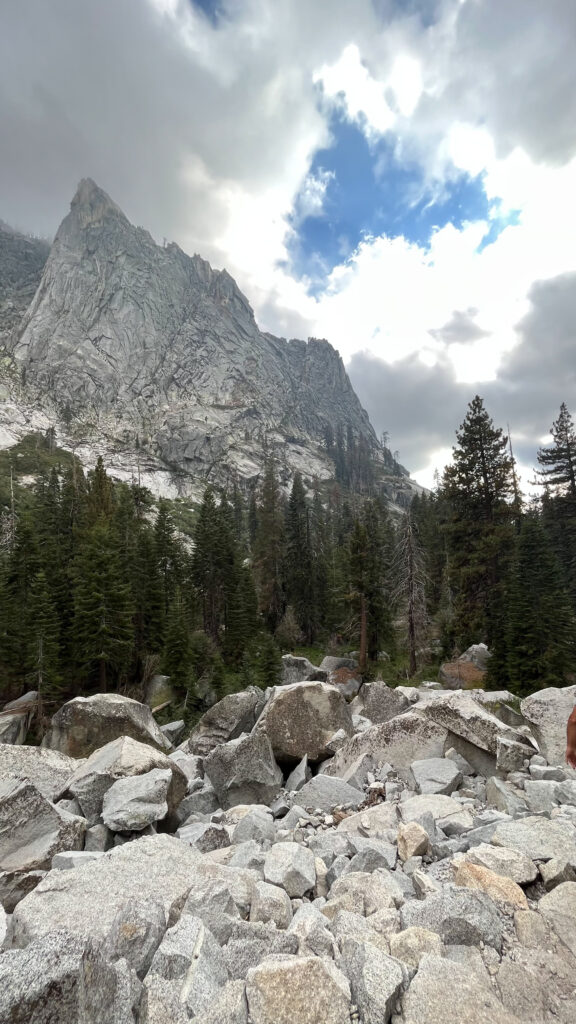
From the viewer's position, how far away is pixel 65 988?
120 inches

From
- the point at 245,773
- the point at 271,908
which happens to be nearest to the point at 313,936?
the point at 271,908

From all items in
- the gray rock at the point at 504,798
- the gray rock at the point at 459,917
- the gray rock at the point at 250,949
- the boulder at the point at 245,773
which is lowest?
the boulder at the point at 245,773

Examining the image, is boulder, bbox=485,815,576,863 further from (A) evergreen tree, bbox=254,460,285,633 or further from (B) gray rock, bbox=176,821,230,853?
(A) evergreen tree, bbox=254,460,285,633

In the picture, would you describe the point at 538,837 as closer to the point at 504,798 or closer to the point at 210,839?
the point at 504,798

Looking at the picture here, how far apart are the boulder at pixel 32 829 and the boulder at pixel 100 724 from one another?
23.7 ft

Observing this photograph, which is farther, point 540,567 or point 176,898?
point 540,567

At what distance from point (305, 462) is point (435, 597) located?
143m

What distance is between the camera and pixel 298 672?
31.8m

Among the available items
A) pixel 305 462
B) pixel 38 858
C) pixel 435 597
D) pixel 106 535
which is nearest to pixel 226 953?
pixel 38 858

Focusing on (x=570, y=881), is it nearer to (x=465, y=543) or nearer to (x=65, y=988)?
(x=65, y=988)

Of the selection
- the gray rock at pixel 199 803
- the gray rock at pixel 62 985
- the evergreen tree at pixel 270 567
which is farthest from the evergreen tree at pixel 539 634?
the evergreen tree at pixel 270 567

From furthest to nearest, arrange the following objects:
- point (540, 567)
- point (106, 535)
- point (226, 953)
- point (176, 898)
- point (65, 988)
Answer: point (106, 535)
point (540, 567)
point (176, 898)
point (226, 953)
point (65, 988)

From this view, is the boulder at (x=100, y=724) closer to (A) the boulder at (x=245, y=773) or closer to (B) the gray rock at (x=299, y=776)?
(A) the boulder at (x=245, y=773)

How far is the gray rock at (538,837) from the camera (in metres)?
5.23
